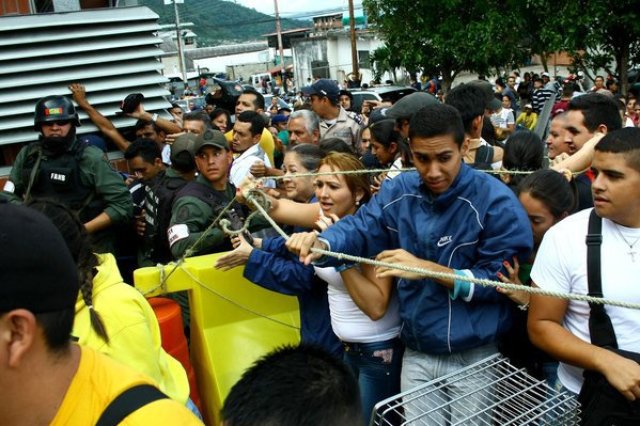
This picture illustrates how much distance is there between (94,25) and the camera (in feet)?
15.9

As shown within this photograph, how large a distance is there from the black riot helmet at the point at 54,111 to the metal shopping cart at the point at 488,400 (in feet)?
10.3

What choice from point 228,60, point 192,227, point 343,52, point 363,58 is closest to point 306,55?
point 343,52

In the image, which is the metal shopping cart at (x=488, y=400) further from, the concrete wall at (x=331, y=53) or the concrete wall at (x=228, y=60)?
the concrete wall at (x=228, y=60)

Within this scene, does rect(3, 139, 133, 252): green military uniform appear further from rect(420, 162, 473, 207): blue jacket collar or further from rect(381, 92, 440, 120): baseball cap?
rect(420, 162, 473, 207): blue jacket collar

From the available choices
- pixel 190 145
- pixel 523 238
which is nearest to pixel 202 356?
pixel 190 145

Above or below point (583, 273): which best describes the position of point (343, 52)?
above

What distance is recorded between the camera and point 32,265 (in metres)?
1.39

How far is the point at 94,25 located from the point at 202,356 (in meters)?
2.79

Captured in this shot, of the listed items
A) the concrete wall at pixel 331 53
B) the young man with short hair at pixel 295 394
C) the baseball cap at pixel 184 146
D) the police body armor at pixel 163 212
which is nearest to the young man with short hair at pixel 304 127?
the baseball cap at pixel 184 146

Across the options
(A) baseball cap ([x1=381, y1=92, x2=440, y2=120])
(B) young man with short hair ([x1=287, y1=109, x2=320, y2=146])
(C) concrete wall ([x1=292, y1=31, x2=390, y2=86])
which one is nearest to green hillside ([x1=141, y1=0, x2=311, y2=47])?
(C) concrete wall ([x1=292, y1=31, x2=390, y2=86])

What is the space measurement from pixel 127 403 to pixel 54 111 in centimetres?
342

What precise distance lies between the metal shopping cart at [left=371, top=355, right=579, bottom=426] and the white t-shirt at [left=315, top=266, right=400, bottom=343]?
1.48 ft

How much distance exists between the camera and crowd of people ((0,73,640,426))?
1.54 metres

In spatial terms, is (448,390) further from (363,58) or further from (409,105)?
(363,58)
